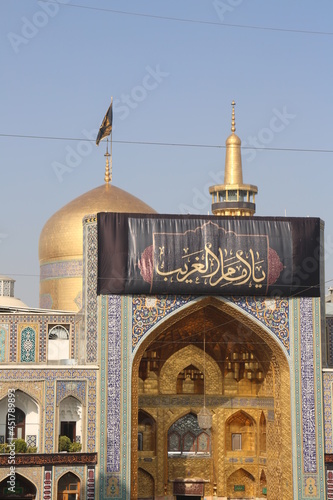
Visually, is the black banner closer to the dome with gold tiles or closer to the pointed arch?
the pointed arch

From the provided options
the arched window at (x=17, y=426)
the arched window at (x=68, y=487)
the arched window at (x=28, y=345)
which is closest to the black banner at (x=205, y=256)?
the arched window at (x=28, y=345)

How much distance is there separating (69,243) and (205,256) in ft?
24.4

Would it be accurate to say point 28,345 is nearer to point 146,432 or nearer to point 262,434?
point 146,432

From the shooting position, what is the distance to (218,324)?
2384cm

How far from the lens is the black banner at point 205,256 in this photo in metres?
21.8

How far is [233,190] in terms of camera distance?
28.7 m

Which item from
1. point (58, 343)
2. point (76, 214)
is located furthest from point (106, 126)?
point (58, 343)

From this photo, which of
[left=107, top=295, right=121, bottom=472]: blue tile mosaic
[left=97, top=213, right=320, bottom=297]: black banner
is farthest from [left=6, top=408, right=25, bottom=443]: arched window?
[left=97, top=213, right=320, bottom=297]: black banner

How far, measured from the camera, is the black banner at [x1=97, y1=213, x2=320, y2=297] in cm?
2175

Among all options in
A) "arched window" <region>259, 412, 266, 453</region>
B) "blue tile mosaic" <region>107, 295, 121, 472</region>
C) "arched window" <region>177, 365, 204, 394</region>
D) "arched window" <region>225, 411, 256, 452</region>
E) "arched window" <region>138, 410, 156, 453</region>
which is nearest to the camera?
"blue tile mosaic" <region>107, 295, 121, 472</region>

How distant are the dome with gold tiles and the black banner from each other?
5.84m

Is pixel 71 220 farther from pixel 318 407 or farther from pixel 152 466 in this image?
pixel 318 407

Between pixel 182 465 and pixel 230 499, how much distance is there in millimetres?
1497

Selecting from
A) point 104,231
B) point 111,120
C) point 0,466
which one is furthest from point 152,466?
point 111,120
